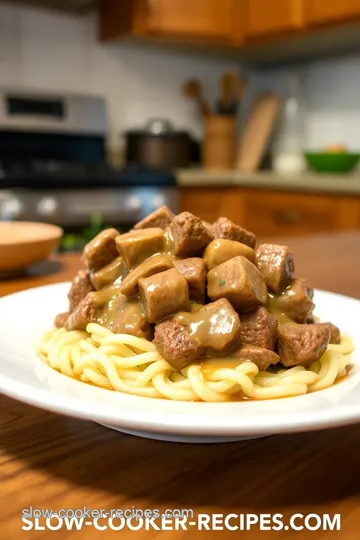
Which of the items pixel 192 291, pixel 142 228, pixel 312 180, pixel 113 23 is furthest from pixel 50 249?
pixel 113 23

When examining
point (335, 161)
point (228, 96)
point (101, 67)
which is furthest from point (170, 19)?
point (335, 161)

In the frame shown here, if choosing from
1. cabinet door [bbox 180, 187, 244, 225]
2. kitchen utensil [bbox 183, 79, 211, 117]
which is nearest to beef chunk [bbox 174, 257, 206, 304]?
cabinet door [bbox 180, 187, 244, 225]

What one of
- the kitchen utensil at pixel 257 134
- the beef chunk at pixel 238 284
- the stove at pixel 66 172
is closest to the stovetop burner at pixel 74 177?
the stove at pixel 66 172

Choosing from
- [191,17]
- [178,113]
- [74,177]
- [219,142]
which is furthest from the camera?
[178,113]

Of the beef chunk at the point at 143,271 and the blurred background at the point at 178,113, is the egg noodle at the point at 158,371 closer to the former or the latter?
the beef chunk at the point at 143,271

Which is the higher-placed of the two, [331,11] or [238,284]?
[331,11]

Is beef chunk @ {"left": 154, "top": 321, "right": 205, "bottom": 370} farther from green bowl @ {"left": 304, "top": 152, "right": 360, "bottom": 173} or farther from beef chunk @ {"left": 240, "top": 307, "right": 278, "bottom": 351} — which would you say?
green bowl @ {"left": 304, "top": 152, "right": 360, "bottom": 173}

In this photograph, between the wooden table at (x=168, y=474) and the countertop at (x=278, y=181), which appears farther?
the countertop at (x=278, y=181)

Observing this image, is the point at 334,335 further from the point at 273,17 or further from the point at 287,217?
the point at 273,17
